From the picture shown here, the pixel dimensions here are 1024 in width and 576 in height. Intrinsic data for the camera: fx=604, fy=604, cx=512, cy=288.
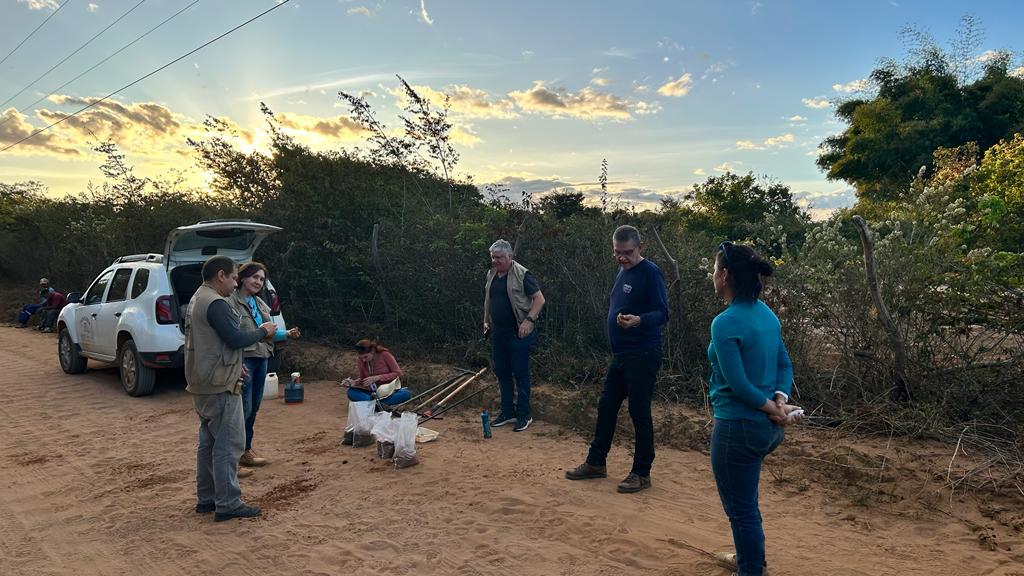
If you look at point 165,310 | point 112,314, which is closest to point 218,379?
point 165,310

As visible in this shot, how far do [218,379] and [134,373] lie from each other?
15.9 feet

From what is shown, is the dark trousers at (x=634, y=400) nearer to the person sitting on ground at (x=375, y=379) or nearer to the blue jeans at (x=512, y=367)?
the blue jeans at (x=512, y=367)

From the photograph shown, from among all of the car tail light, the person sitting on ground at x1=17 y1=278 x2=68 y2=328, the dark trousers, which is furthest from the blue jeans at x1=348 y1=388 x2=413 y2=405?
the person sitting on ground at x1=17 y1=278 x2=68 y2=328

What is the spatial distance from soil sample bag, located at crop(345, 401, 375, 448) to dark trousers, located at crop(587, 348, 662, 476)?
2.17m

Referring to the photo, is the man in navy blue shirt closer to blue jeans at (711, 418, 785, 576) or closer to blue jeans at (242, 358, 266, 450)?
blue jeans at (711, 418, 785, 576)

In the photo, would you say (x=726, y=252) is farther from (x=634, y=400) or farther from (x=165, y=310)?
(x=165, y=310)

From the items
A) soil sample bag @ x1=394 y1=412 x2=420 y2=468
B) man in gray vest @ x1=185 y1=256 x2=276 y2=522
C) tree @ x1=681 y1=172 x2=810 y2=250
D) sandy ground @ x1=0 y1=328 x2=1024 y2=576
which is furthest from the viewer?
tree @ x1=681 y1=172 x2=810 y2=250

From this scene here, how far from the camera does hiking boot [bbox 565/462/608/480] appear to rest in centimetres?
464

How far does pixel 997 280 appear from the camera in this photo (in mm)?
5590

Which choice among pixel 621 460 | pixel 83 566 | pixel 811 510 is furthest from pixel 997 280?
pixel 83 566

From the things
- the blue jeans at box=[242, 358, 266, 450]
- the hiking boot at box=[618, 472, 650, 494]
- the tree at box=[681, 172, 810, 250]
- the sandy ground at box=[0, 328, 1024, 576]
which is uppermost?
the tree at box=[681, 172, 810, 250]

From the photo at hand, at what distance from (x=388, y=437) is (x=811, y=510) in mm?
3275

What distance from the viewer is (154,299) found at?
24.4 ft

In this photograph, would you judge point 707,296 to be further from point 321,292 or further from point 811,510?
point 321,292
